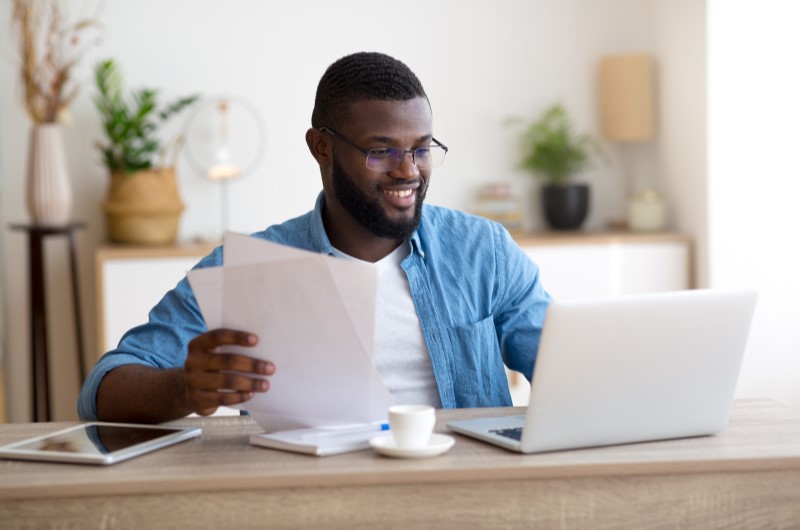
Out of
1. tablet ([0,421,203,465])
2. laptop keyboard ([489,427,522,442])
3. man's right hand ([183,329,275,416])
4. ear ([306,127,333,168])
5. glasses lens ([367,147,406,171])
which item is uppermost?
ear ([306,127,333,168])

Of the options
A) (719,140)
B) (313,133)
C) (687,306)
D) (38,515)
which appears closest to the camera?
(38,515)

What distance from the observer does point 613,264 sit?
396 cm

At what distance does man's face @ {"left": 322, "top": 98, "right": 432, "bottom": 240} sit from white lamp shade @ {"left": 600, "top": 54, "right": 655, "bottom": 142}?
225 cm

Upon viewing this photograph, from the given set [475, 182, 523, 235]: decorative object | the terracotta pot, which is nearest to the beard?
the terracotta pot

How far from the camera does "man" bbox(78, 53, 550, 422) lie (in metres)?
2.01

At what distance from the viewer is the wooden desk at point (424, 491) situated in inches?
55.1

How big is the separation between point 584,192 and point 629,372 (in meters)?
2.76

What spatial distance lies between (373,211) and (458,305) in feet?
0.84

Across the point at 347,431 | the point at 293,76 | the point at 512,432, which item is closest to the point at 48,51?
the point at 293,76

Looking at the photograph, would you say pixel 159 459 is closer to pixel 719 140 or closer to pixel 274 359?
pixel 274 359

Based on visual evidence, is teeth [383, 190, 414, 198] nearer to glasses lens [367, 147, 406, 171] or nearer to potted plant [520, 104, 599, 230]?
glasses lens [367, 147, 406, 171]

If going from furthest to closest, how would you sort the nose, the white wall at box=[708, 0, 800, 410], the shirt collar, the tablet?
the white wall at box=[708, 0, 800, 410], the shirt collar, the nose, the tablet

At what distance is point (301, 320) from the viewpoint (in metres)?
1.53

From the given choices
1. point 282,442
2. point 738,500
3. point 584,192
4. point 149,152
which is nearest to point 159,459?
point 282,442
